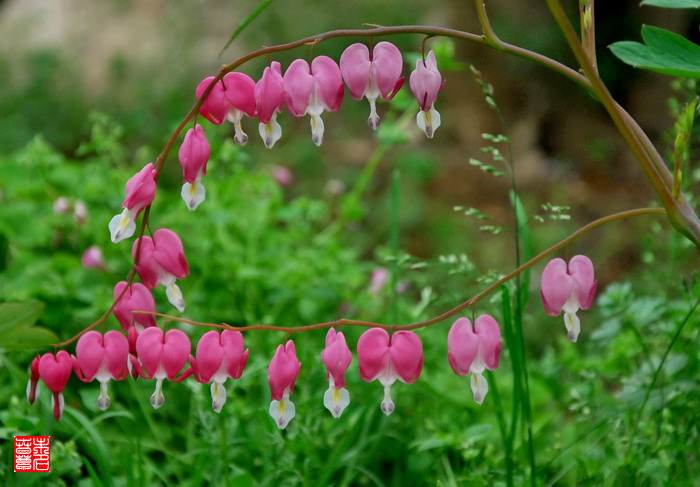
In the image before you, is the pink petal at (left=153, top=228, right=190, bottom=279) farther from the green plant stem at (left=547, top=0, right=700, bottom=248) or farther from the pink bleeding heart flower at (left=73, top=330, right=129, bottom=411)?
the green plant stem at (left=547, top=0, right=700, bottom=248)

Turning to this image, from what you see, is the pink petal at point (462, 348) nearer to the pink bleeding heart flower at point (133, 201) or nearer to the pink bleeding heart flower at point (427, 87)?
the pink bleeding heart flower at point (427, 87)

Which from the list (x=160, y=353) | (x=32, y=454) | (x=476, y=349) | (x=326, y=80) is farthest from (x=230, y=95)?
(x=32, y=454)

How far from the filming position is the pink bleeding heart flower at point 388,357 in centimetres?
96

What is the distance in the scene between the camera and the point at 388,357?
97 centimetres

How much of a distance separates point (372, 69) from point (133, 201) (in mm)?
324

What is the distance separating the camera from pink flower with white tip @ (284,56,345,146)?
98 centimetres

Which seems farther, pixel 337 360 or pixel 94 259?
pixel 94 259

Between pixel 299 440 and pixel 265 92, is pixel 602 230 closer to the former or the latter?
pixel 299 440

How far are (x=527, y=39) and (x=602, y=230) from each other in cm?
115

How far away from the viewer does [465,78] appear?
4.38m

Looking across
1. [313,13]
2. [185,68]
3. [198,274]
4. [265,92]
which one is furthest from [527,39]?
[265,92]

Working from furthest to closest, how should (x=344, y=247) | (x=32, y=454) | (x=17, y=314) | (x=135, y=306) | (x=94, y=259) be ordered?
(x=344, y=247)
(x=94, y=259)
(x=32, y=454)
(x=135, y=306)
(x=17, y=314)

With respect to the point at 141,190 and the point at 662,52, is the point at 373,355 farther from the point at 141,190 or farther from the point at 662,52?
the point at 662,52

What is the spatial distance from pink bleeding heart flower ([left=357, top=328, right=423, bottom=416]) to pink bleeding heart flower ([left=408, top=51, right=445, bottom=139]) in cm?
24
